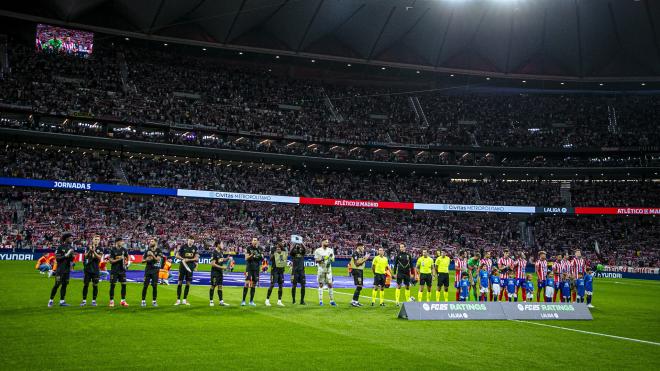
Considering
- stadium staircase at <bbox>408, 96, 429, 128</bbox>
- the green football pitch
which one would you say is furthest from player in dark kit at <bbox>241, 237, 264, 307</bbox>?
stadium staircase at <bbox>408, 96, 429, 128</bbox>

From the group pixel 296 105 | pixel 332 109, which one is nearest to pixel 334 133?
pixel 332 109

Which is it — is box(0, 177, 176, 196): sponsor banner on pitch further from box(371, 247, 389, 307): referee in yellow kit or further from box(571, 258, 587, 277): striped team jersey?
box(571, 258, 587, 277): striped team jersey

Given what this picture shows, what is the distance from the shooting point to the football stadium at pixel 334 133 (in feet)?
161

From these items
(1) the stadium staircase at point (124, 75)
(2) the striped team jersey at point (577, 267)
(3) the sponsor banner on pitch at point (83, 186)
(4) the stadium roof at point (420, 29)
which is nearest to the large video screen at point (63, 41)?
(1) the stadium staircase at point (124, 75)

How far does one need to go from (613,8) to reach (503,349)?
4615cm

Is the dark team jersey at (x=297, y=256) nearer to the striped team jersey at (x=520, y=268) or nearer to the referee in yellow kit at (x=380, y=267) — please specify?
the referee in yellow kit at (x=380, y=267)

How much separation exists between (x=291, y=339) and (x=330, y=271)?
7.49 metres

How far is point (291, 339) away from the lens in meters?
13.4

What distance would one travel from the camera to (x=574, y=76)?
6191 centimetres

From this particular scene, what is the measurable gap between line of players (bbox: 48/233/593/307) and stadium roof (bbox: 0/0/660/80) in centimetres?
2969

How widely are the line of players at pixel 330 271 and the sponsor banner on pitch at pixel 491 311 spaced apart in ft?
10.3

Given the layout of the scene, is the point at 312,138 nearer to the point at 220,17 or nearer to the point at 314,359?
the point at 220,17

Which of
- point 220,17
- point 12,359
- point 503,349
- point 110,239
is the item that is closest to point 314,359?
point 503,349

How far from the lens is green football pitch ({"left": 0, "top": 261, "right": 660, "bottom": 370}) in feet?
35.9
